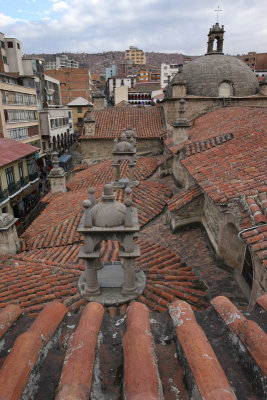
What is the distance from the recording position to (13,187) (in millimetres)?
23625

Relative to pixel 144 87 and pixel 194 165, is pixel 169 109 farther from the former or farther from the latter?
pixel 144 87

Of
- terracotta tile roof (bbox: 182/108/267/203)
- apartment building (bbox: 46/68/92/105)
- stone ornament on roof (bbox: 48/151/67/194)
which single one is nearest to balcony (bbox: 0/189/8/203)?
stone ornament on roof (bbox: 48/151/67/194)

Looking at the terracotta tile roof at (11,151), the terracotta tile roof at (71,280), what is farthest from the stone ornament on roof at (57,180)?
the terracotta tile roof at (71,280)

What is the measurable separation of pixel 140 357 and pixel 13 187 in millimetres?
24309

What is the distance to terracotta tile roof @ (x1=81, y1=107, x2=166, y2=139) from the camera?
2281 cm

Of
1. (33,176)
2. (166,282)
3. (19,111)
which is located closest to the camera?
(166,282)

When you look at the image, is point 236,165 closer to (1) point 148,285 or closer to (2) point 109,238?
(1) point 148,285

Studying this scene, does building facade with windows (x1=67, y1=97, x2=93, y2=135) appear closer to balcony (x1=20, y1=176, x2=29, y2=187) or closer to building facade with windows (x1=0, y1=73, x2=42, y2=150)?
building facade with windows (x1=0, y1=73, x2=42, y2=150)

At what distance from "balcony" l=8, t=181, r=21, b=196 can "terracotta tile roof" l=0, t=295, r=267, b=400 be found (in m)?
22.7

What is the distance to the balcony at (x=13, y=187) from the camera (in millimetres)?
23059

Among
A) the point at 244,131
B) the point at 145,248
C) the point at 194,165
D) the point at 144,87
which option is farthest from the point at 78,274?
the point at 144,87

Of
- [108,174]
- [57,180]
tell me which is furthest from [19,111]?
[108,174]

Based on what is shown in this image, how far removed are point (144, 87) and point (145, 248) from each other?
7566 centimetres

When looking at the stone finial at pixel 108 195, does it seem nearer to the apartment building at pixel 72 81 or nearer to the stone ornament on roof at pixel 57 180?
the stone ornament on roof at pixel 57 180
